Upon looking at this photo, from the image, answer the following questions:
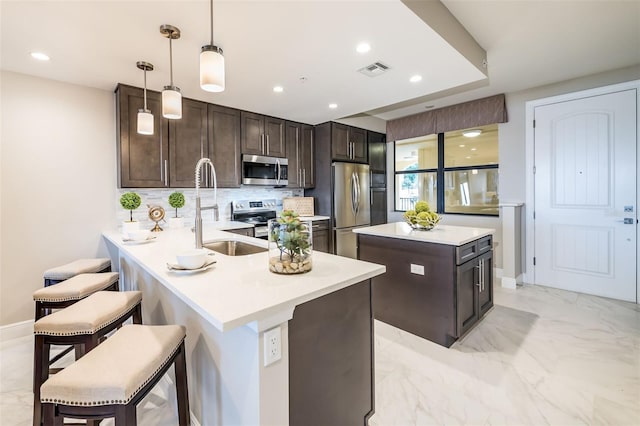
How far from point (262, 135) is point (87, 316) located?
9.94 feet

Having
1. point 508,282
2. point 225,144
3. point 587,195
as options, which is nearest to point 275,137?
point 225,144

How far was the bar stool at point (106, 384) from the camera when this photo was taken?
959 millimetres

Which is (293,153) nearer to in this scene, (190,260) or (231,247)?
(231,247)

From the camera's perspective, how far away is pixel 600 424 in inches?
60.9

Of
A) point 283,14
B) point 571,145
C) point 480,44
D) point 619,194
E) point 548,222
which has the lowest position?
point 548,222

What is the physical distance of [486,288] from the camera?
9.31ft

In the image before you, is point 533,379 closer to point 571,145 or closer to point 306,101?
Result: point 571,145

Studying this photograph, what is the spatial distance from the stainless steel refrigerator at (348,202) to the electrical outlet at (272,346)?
3.37 meters

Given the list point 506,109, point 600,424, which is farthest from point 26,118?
point 506,109

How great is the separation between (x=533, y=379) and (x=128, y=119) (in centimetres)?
410

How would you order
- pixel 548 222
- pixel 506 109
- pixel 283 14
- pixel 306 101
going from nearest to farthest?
pixel 283 14, pixel 306 101, pixel 548 222, pixel 506 109

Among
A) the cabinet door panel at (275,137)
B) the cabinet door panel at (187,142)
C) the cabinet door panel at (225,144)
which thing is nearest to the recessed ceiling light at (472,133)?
the cabinet door panel at (275,137)

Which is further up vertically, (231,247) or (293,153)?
(293,153)

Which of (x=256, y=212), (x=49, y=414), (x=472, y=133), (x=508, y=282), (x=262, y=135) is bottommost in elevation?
(x=508, y=282)
